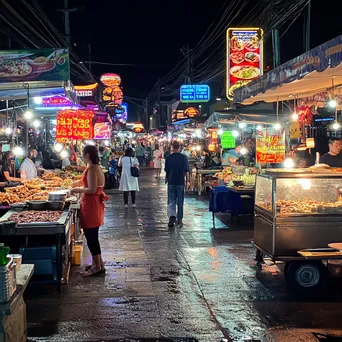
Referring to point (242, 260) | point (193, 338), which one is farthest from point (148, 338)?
point (242, 260)

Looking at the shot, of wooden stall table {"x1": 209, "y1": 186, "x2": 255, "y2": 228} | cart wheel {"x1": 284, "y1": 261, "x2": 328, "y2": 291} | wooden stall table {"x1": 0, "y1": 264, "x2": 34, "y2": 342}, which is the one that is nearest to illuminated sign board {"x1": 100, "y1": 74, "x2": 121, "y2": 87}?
wooden stall table {"x1": 209, "y1": 186, "x2": 255, "y2": 228}

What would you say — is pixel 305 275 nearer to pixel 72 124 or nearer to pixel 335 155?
pixel 335 155

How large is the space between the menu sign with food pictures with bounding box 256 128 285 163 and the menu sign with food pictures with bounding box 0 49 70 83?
5074mm

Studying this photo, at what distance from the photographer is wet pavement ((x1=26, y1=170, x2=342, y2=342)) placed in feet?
17.8

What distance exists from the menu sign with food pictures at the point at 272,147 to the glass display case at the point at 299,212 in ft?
16.3

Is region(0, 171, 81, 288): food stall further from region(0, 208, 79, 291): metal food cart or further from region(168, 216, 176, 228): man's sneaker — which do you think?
region(168, 216, 176, 228): man's sneaker

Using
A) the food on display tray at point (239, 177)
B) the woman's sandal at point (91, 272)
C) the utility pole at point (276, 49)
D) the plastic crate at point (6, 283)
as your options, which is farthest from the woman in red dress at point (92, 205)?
the utility pole at point (276, 49)

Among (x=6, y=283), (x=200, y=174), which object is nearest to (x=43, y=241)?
(x=6, y=283)

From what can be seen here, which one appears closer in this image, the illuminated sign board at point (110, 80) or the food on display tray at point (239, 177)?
the food on display tray at point (239, 177)

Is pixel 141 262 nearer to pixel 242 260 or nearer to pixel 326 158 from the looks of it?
pixel 242 260

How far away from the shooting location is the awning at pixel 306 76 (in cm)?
633

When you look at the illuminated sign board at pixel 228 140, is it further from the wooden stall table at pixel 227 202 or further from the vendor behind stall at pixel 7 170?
the vendor behind stall at pixel 7 170

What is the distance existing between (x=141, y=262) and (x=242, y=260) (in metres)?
1.73

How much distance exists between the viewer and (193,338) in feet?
17.3
